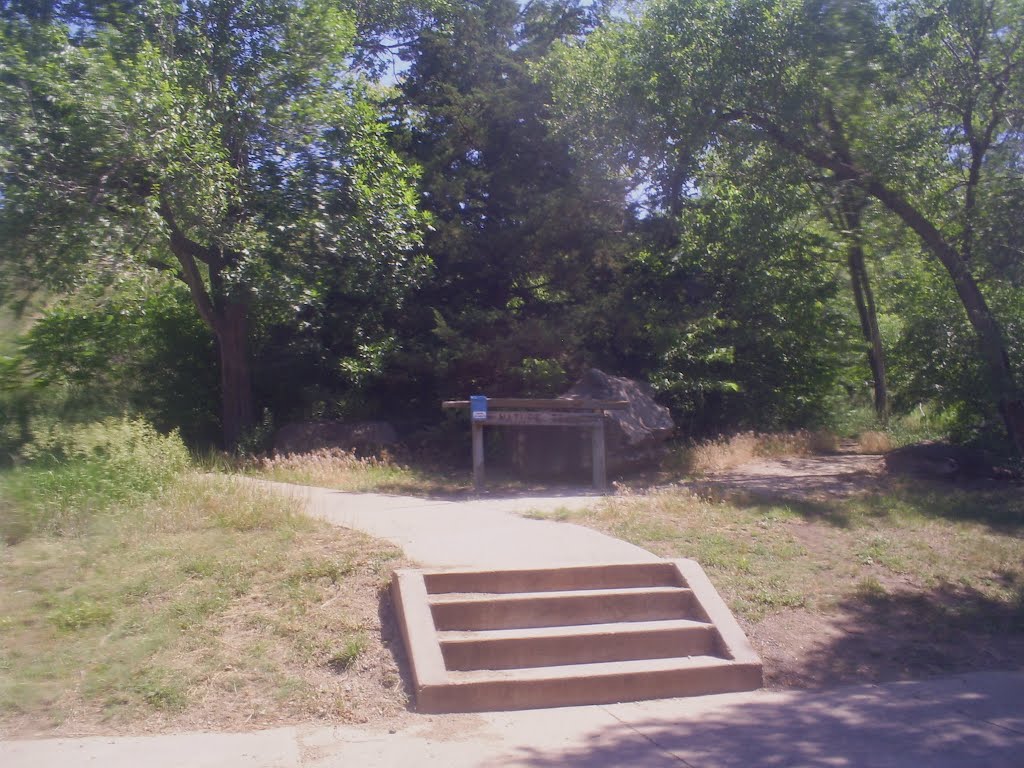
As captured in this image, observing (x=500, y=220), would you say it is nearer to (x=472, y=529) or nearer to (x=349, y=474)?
(x=349, y=474)

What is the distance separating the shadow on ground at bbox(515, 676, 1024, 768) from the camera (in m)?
5.76

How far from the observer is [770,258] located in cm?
1725

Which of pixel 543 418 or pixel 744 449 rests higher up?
pixel 543 418

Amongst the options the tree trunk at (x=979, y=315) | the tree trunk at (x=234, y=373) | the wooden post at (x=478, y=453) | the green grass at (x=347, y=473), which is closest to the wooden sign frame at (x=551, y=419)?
the wooden post at (x=478, y=453)

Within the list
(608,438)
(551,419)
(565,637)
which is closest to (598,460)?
(551,419)

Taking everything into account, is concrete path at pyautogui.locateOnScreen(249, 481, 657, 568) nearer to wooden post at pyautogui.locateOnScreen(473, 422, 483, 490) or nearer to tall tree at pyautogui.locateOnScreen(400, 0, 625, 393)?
wooden post at pyautogui.locateOnScreen(473, 422, 483, 490)

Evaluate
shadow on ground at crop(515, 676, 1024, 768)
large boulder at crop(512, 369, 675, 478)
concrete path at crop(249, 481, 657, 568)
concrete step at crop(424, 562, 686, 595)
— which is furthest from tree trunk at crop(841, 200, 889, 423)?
shadow on ground at crop(515, 676, 1024, 768)

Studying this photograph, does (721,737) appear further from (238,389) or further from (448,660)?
(238,389)

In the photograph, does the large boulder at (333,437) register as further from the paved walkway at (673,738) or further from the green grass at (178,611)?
the paved walkway at (673,738)

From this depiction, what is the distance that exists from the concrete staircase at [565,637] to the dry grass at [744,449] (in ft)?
24.0

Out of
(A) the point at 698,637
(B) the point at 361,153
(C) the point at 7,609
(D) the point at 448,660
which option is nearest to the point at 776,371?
(B) the point at 361,153

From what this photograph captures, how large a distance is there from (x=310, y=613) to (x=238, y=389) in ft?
35.2

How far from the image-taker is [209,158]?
14.0m

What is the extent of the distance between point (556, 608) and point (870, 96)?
10.2 m
